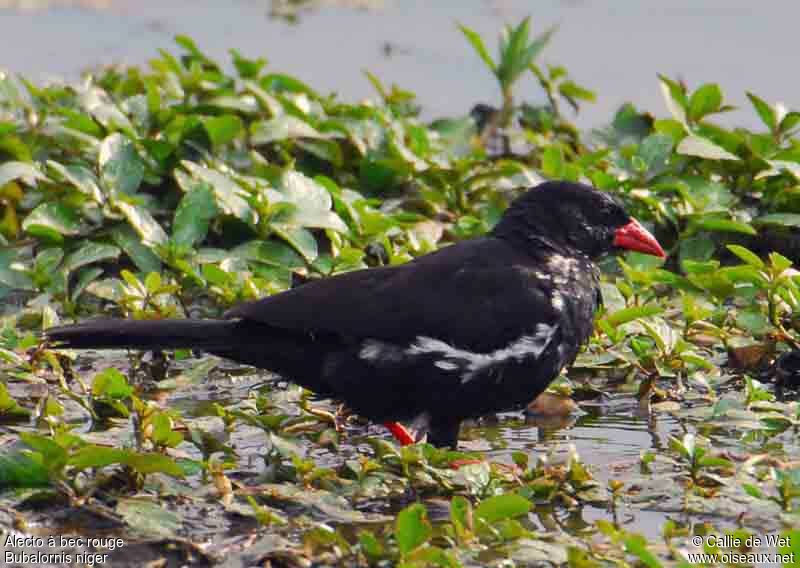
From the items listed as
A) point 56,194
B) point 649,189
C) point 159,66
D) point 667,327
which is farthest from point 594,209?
point 159,66

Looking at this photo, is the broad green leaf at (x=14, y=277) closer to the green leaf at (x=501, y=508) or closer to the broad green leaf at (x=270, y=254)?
the broad green leaf at (x=270, y=254)

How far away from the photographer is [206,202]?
21.3ft

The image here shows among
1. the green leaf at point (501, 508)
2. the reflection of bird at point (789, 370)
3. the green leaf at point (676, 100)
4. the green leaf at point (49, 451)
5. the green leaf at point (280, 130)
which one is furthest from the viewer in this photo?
the green leaf at point (676, 100)

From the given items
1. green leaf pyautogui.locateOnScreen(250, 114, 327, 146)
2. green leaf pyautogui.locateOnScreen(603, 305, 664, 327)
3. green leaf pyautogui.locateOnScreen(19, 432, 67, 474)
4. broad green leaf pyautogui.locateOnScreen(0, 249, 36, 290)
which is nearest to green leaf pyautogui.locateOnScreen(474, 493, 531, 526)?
green leaf pyautogui.locateOnScreen(19, 432, 67, 474)

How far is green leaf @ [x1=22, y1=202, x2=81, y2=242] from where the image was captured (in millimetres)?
6402

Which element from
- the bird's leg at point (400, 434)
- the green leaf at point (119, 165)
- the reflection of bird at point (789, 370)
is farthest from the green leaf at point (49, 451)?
the reflection of bird at point (789, 370)

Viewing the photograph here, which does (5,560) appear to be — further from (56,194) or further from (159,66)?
(159,66)

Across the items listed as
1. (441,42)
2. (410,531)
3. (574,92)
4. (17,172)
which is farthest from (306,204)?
(441,42)

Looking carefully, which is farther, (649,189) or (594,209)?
(649,189)

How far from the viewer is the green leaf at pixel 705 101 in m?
7.24

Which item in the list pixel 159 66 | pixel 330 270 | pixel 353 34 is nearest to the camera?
pixel 330 270

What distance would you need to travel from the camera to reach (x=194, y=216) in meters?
6.46

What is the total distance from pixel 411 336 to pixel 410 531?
1.19 metres

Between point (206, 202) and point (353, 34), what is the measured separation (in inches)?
205
